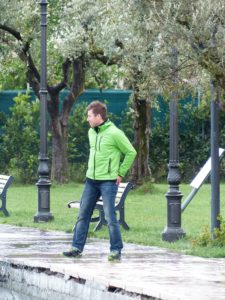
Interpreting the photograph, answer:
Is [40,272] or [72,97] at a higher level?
[72,97]

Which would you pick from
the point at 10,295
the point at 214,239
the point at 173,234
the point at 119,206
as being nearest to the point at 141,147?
the point at 119,206

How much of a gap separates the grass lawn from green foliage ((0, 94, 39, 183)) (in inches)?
29.5

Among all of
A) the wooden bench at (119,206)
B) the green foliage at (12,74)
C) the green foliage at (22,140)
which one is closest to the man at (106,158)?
the wooden bench at (119,206)

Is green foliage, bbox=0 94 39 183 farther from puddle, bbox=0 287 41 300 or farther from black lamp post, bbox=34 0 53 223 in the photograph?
puddle, bbox=0 287 41 300

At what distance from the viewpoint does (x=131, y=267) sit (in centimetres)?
1309

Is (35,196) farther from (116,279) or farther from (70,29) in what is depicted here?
(116,279)

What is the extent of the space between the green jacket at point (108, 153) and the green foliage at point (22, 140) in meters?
20.2

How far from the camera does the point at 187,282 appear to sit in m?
11.5

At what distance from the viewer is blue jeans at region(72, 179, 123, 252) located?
1367cm

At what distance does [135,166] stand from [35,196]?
3.02 meters

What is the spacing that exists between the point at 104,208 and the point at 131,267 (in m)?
0.95

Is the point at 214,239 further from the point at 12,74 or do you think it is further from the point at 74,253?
the point at 12,74

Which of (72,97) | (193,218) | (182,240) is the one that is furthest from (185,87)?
(72,97)

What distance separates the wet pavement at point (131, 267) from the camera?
10.9 meters
